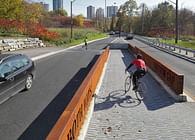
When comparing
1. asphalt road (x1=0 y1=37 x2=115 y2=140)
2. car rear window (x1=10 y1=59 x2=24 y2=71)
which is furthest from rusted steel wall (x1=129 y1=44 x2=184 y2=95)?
car rear window (x1=10 y1=59 x2=24 y2=71)

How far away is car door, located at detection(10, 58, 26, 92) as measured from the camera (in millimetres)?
7860

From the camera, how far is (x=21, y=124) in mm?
5805

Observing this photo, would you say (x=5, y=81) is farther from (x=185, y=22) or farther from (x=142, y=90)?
(x=185, y=22)

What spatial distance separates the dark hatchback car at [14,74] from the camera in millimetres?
7039

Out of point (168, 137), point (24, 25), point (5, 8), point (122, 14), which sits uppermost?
point (122, 14)

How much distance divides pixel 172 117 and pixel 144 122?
94 centimetres

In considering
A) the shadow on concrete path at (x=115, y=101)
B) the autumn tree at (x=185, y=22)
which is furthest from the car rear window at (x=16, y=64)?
the autumn tree at (x=185, y=22)

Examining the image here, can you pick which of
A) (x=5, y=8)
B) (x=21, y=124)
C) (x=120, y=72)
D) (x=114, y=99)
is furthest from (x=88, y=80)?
(x=5, y=8)

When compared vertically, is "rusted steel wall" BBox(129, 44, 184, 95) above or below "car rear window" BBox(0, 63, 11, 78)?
below

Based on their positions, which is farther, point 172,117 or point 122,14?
point 122,14

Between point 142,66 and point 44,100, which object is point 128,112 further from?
point 44,100

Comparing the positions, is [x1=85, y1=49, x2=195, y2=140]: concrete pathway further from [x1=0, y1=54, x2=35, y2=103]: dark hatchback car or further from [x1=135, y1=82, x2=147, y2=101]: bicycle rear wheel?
[x1=0, y1=54, x2=35, y2=103]: dark hatchback car

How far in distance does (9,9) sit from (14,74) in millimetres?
35154

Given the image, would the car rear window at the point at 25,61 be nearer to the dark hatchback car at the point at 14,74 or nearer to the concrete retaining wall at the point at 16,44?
the dark hatchback car at the point at 14,74
